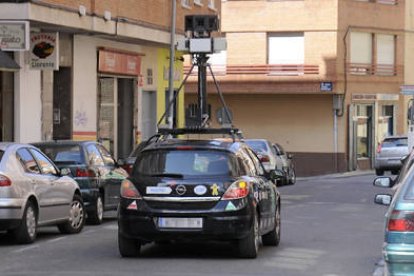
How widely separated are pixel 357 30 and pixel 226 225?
116 ft

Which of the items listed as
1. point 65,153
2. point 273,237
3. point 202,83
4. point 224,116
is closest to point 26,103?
point 202,83

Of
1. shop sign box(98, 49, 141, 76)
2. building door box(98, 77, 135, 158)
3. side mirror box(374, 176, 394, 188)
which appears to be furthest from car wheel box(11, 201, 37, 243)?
building door box(98, 77, 135, 158)

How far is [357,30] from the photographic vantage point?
45.4 meters

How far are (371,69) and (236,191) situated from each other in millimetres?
35874

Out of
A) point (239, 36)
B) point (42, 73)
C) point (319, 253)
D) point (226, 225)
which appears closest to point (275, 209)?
point (319, 253)

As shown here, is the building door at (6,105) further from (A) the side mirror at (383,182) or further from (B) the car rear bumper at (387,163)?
(B) the car rear bumper at (387,163)

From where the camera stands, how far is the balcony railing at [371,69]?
45.1 metres

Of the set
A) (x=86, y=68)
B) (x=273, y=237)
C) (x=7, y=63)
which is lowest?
(x=273, y=237)

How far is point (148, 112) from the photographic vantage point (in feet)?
106

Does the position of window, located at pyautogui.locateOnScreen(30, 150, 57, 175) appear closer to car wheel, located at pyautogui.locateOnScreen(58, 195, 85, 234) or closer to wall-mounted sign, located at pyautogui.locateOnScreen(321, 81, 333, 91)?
car wheel, located at pyautogui.locateOnScreen(58, 195, 85, 234)

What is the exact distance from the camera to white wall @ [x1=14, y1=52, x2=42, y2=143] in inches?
914

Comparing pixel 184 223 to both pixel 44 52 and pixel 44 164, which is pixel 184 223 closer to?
pixel 44 164

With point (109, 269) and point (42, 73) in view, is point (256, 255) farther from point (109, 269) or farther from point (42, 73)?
point (42, 73)

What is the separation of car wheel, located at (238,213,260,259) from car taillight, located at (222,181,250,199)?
1.28 feet
